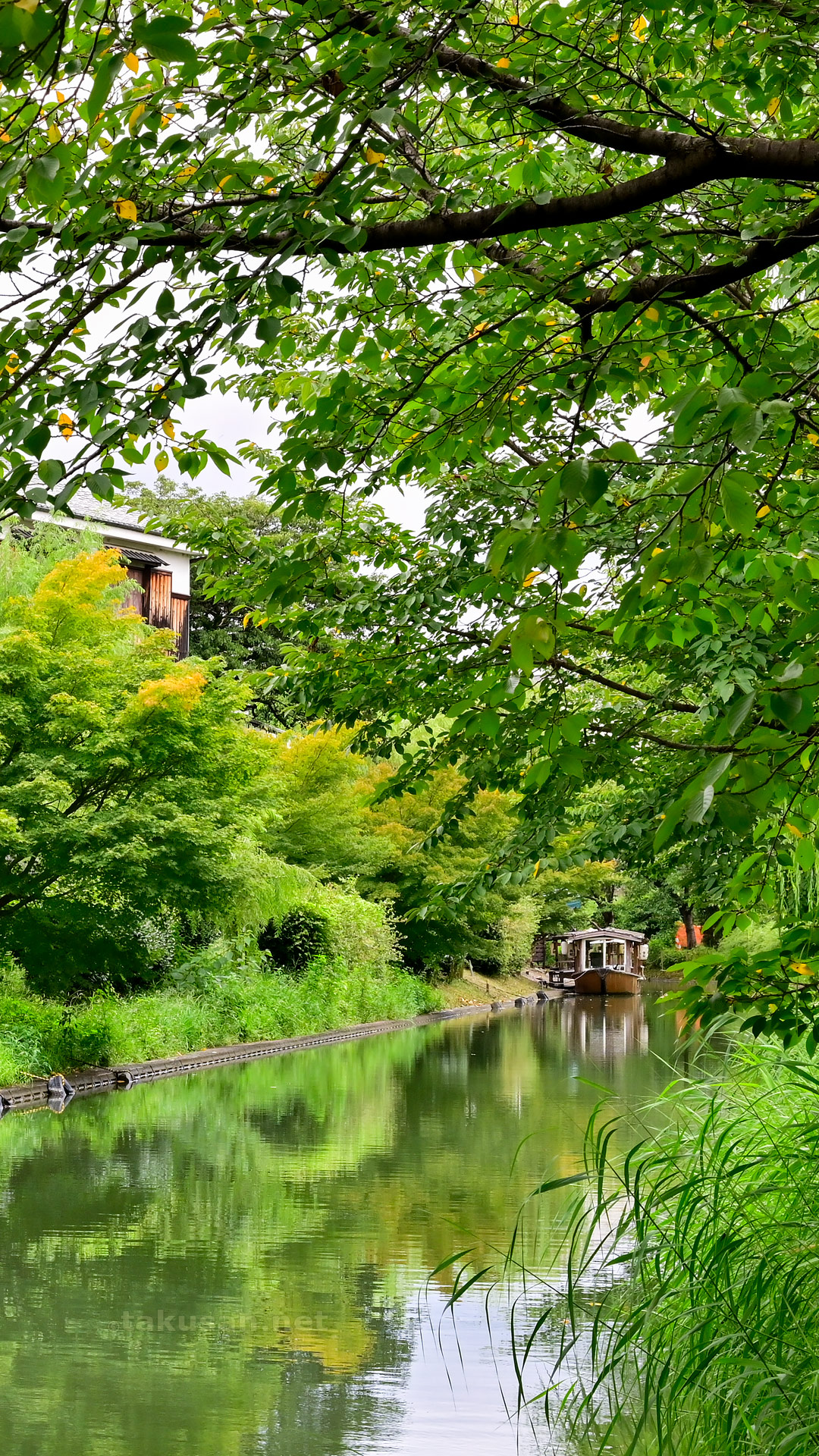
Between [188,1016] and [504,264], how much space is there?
18.5 metres

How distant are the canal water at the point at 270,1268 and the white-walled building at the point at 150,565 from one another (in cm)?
1304

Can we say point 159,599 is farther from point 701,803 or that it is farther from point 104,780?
point 701,803

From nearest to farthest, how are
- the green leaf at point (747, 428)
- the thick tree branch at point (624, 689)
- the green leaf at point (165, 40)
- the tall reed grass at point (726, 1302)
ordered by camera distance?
the green leaf at point (165, 40)
the green leaf at point (747, 428)
the tall reed grass at point (726, 1302)
the thick tree branch at point (624, 689)

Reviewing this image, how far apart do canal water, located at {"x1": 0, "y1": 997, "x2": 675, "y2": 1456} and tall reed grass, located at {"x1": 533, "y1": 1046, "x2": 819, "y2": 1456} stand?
59cm

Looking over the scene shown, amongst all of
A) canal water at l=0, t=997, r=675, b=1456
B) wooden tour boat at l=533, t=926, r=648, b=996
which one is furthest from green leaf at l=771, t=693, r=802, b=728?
wooden tour boat at l=533, t=926, r=648, b=996

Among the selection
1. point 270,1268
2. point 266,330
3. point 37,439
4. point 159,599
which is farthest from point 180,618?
point 37,439

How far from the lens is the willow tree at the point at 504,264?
262 cm

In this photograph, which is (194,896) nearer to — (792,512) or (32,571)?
(32,571)

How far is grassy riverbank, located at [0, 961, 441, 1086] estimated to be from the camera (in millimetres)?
17000

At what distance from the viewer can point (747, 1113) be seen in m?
6.31

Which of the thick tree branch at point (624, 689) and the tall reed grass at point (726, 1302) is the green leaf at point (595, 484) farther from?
the thick tree branch at point (624, 689)

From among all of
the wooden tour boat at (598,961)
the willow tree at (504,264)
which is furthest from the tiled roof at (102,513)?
the wooden tour boat at (598,961)

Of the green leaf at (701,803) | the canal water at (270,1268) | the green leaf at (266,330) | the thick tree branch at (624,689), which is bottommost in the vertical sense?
the canal water at (270,1268)

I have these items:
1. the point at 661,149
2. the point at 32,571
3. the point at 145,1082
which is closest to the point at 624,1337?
the point at 661,149
